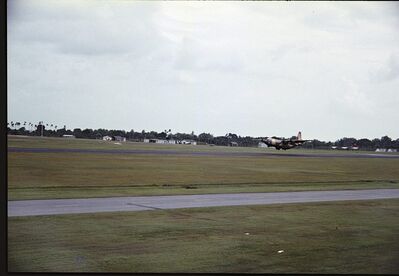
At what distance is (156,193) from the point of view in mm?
17359

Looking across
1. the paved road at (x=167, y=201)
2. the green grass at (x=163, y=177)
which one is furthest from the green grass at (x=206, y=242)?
the green grass at (x=163, y=177)

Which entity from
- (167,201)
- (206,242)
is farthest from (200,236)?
(167,201)

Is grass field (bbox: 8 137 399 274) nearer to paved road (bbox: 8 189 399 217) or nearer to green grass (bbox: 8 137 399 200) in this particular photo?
green grass (bbox: 8 137 399 200)

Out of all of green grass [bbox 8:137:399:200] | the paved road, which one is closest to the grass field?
green grass [bbox 8:137:399:200]

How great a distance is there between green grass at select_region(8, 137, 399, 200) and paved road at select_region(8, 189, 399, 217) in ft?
4.23

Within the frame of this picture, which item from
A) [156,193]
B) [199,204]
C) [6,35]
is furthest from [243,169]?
[6,35]

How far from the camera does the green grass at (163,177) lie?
58.2ft

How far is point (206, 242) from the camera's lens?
31.8 feet

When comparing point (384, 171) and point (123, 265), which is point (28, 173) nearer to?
point (123, 265)

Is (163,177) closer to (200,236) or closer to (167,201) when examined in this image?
(167,201)

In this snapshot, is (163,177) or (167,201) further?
(163,177)

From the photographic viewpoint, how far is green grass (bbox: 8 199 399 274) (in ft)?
26.4

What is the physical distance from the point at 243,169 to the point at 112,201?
1495 cm

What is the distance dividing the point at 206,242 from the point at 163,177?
13.6 meters
